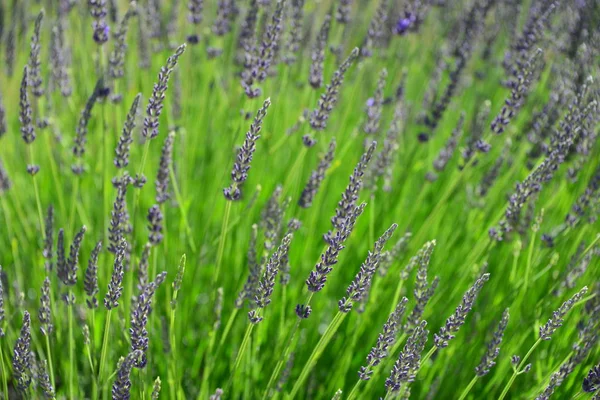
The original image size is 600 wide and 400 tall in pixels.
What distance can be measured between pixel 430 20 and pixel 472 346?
2.43m

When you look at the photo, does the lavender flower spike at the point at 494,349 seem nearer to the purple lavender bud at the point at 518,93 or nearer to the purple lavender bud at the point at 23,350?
the purple lavender bud at the point at 518,93

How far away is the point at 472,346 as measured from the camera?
2062 millimetres

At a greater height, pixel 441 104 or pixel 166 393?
pixel 441 104

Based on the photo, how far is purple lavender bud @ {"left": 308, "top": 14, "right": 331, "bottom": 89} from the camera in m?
2.10

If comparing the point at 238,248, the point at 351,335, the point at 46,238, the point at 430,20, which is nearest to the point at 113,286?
the point at 46,238

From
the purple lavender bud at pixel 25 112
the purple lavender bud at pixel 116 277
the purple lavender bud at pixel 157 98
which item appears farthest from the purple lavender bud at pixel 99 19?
the purple lavender bud at pixel 116 277

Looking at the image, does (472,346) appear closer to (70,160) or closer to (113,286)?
(113,286)

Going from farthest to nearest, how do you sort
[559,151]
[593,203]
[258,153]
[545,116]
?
[258,153], [545,116], [593,203], [559,151]

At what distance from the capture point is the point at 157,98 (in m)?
1.47

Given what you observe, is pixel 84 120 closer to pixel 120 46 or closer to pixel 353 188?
pixel 120 46

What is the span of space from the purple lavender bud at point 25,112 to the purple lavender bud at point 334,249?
1.01 m

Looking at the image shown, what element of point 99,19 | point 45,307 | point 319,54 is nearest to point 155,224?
point 45,307

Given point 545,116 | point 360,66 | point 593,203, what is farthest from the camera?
point 360,66

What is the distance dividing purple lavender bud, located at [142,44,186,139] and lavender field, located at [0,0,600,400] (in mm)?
10
